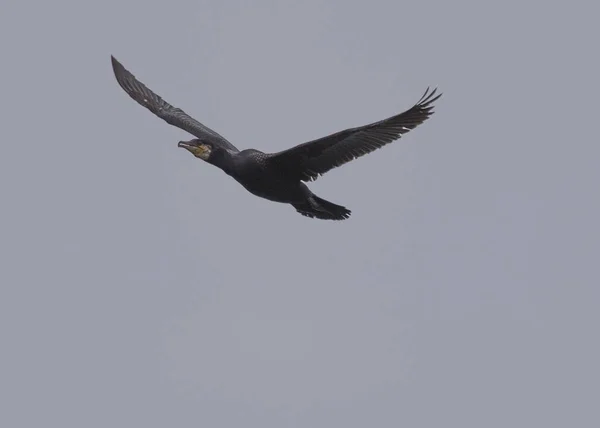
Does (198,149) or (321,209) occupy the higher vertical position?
(198,149)

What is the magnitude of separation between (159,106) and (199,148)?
12.8 ft

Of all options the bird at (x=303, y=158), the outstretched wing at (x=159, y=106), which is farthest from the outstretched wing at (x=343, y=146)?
the outstretched wing at (x=159, y=106)

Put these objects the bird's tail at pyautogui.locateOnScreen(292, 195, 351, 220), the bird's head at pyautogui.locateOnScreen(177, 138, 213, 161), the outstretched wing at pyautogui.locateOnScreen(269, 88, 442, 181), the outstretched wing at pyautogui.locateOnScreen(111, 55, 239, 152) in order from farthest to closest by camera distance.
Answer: the outstretched wing at pyautogui.locateOnScreen(111, 55, 239, 152) → the bird's tail at pyautogui.locateOnScreen(292, 195, 351, 220) → the bird's head at pyautogui.locateOnScreen(177, 138, 213, 161) → the outstretched wing at pyautogui.locateOnScreen(269, 88, 442, 181)

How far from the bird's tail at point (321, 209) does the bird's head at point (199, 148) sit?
1.73 m

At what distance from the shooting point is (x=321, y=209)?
2181 centimetres

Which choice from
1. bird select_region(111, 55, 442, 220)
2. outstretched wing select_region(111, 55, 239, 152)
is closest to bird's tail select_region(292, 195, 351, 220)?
bird select_region(111, 55, 442, 220)

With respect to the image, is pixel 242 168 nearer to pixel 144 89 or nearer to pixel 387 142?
pixel 387 142

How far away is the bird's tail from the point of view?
2169cm

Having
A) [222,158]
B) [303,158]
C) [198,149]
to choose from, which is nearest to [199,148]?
[198,149]

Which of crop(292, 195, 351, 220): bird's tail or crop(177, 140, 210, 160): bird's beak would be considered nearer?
crop(177, 140, 210, 160): bird's beak

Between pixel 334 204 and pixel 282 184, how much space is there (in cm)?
122

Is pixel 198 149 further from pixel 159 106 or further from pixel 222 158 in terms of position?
pixel 159 106

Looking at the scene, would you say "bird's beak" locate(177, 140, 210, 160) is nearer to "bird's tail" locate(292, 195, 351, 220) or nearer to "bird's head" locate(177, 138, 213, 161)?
"bird's head" locate(177, 138, 213, 161)

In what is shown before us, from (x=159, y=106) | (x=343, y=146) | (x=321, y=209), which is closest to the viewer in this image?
(x=343, y=146)
